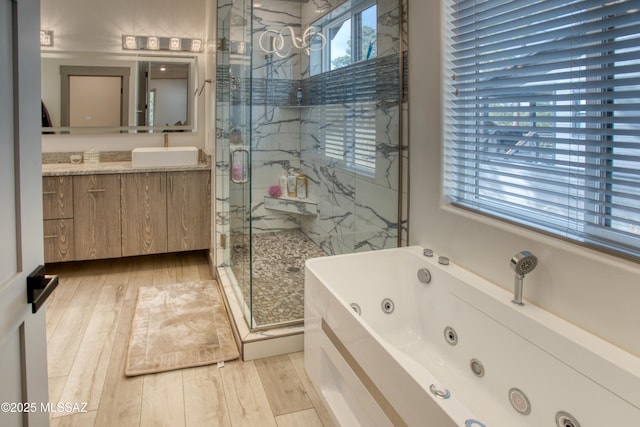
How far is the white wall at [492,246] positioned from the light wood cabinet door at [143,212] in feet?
7.94

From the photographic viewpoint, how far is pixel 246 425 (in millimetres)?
2012

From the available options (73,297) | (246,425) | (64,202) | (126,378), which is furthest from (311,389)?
(64,202)

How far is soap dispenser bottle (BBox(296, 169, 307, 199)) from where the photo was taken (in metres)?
3.65

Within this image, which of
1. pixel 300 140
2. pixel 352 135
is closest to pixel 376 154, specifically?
pixel 352 135

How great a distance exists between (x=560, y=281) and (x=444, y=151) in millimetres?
867

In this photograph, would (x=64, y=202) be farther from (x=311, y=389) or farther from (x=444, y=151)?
(x=444, y=151)

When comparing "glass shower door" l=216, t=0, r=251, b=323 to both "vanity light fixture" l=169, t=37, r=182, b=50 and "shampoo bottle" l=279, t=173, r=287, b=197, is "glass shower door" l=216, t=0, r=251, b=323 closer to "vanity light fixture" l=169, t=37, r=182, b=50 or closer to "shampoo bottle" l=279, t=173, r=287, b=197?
"shampoo bottle" l=279, t=173, r=287, b=197

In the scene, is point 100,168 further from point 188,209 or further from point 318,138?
point 318,138

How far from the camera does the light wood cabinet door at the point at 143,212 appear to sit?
12.9 feet

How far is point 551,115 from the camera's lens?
167cm

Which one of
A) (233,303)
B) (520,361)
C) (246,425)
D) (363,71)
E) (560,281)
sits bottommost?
(246,425)

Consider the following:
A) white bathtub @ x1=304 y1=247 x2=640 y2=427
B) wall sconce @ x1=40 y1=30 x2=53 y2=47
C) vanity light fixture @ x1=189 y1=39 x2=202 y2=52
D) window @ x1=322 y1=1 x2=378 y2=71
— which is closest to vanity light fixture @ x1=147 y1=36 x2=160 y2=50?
vanity light fixture @ x1=189 y1=39 x2=202 y2=52

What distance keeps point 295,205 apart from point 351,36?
4.39 ft

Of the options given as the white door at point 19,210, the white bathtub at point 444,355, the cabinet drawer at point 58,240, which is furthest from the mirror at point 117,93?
the white door at point 19,210
